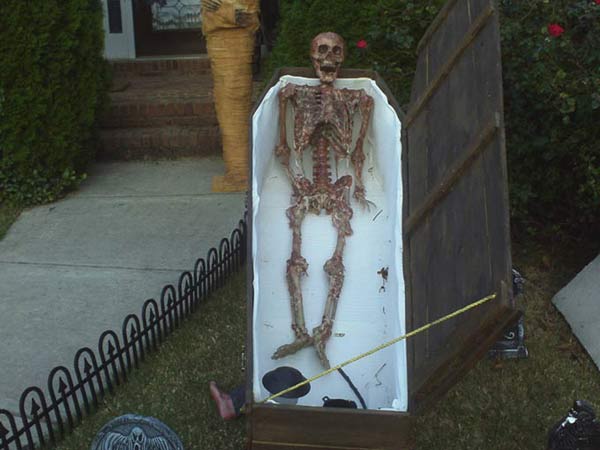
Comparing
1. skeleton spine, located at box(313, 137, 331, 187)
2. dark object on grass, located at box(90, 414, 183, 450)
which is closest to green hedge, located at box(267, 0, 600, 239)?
skeleton spine, located at box(313, 137, 331, 187)

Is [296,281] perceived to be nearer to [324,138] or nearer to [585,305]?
[324,138]

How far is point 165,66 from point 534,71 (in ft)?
20.6

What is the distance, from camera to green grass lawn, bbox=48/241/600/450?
4.00 meters

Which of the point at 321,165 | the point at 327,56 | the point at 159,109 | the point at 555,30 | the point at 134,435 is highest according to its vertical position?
the point at 555,30

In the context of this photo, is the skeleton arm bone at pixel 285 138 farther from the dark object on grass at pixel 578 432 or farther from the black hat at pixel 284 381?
the dark object on grass at pixel 578 432

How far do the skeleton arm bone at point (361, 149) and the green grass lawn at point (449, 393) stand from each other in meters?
1.23

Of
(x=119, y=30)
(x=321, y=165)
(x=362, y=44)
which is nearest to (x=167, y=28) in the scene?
(x=119, y=30)

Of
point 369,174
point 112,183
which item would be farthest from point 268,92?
point 112,183

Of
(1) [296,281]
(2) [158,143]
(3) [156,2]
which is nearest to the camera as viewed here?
(1) [296,281]

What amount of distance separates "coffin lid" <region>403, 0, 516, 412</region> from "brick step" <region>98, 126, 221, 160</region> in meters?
4.56

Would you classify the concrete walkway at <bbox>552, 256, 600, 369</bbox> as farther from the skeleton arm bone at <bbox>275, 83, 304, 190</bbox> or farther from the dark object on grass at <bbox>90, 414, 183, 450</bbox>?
the dark object on grass at <bbox>90, 414, 183, 450</bbox>

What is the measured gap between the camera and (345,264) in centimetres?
441

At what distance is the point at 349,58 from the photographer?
6312mm

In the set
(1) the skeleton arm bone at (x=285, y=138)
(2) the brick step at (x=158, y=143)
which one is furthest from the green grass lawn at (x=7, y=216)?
(1) the skeleton arm bone at (x=285, y=138)
